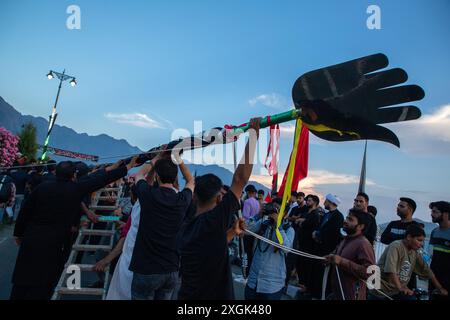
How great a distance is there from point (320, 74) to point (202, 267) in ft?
6.27

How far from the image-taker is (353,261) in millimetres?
3816

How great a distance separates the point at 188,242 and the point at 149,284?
912 millimetres

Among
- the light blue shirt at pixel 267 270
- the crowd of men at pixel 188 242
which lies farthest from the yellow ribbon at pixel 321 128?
the light blue shirt at pixel 267 270

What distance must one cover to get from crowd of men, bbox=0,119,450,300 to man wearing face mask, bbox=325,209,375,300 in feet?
0.03

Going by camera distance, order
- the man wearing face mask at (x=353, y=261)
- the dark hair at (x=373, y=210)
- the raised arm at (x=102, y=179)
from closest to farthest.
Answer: the raised arm at (x=102, y=179) → the man wearing face mask at (x=353, y=261) → the dark hair at (x=373, y=210)

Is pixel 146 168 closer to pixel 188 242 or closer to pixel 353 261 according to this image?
pixel 188 242

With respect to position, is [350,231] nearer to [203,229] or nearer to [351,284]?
[351,284]

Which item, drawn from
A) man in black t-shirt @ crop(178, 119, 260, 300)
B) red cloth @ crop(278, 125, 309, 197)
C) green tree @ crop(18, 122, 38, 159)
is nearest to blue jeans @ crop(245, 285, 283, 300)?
red cloth @ crop(278, 125, 309, 197)

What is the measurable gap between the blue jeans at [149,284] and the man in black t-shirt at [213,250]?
0.69 m

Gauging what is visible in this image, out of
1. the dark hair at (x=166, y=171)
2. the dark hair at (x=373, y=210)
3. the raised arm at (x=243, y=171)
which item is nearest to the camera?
the raised arm at (x=243, y=171)

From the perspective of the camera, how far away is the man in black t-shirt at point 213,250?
245 centimetres

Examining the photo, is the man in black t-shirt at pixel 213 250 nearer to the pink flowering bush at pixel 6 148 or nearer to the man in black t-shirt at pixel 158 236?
the man in black t-shirt at pixel 158 236

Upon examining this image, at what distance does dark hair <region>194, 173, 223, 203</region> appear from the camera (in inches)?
106

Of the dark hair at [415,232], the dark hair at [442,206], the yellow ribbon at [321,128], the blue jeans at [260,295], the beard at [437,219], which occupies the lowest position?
the blue jeans at [260,295]
